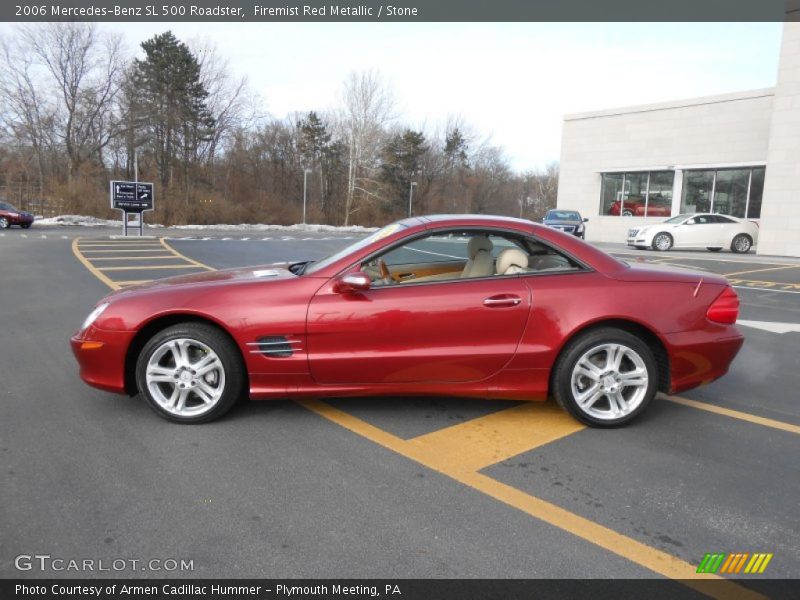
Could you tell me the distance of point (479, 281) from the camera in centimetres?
386

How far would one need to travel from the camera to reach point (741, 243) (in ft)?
72.4

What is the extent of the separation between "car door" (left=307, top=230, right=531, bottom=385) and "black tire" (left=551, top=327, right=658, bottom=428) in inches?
14.7

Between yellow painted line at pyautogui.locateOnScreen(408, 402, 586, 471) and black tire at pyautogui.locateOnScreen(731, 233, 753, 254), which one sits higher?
black tire at pyautogui.locateOnScreen(731, 233, 753, 254)

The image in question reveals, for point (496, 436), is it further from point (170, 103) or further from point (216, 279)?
point (170, 103)

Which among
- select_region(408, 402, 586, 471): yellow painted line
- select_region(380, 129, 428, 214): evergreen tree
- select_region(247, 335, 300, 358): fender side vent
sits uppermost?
select_region(380, 129, 428, 214): evergreen tree

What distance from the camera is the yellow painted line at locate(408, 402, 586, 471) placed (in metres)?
3.42

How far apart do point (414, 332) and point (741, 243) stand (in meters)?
22.7

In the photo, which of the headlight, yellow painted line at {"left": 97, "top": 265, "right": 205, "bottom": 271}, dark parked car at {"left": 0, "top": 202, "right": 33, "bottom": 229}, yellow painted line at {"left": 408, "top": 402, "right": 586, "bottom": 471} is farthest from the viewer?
dark parked car at {"left": 0, "top": 202, "right": 33, "bottom": 229}

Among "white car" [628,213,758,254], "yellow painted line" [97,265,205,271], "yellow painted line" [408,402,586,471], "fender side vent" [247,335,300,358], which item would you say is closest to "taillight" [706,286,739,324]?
"yellow painted line" [408,402,586,471]

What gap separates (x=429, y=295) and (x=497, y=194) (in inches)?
3059

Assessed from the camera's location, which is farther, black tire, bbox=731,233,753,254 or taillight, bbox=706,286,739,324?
black tire, bbox=731,233,753,254

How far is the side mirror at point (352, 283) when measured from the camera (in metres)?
3.62

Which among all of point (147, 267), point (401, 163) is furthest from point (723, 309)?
point (401, 163)

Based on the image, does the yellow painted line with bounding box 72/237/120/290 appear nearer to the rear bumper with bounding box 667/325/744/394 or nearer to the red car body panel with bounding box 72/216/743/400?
the red car body panel with bounding box 72/216/743/400
